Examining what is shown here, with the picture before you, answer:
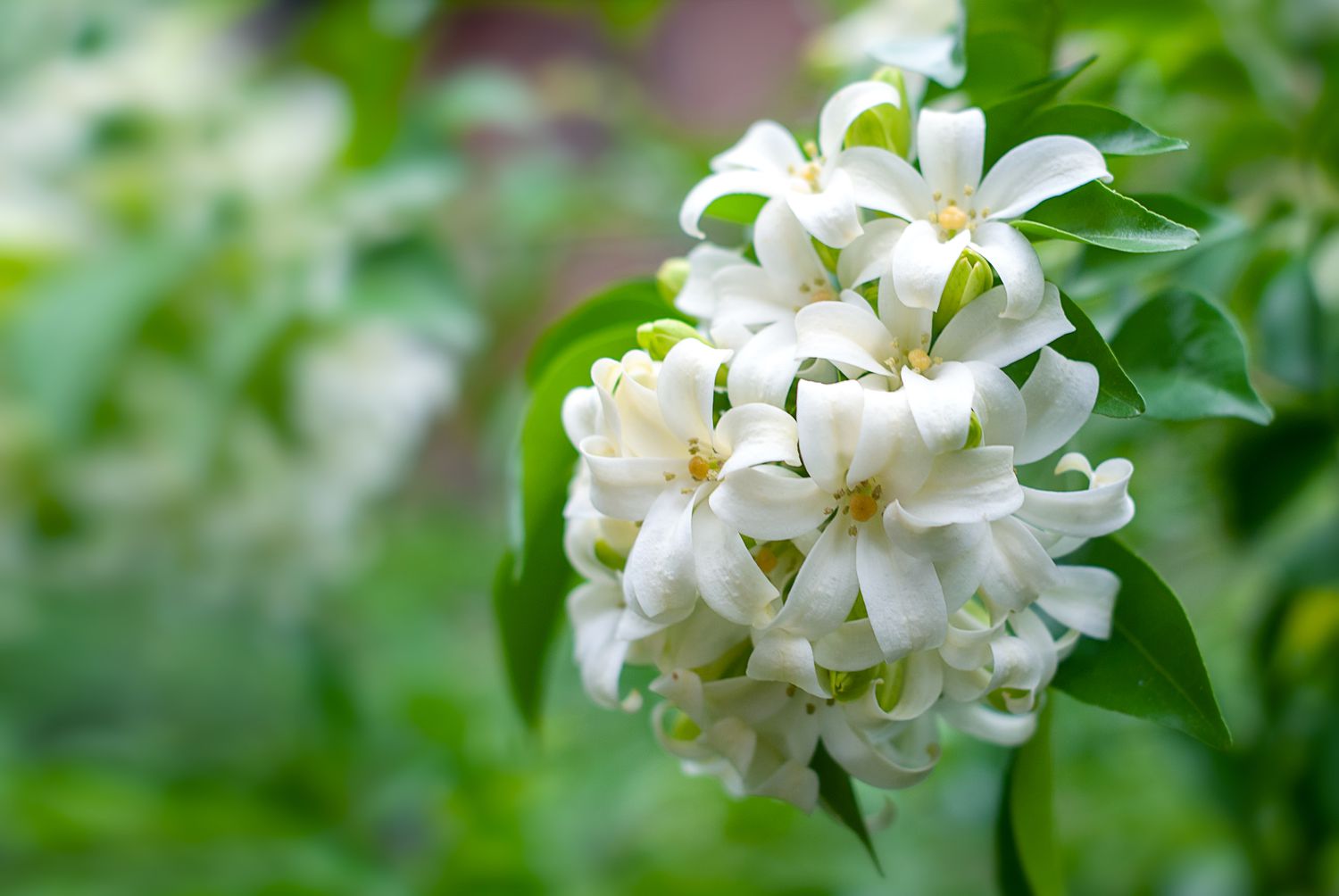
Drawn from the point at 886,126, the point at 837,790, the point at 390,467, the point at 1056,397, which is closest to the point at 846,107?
the point at 886,126

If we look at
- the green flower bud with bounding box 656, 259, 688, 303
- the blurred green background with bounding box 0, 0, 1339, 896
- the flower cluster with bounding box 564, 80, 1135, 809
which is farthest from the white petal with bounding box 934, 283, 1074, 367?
the blurred green background with bounding box 0, 0, 1339, 896

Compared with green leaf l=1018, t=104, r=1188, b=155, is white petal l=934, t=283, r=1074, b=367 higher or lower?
lower

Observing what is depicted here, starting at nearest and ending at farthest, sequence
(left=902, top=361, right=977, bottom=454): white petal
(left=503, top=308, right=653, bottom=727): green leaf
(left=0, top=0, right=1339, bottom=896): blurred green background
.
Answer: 1. (left=902, top=361, right=977, bottom=454): white petal
2. (left=503, top=308, right=653, bottom=727): green leaf
3. (left=0, top=0, right=1339, bottom=896): blurred green background

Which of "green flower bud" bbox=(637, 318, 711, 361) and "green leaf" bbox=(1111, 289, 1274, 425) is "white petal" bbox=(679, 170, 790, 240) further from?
"green leaf" bbox=(1111, 289, 1274, 425)

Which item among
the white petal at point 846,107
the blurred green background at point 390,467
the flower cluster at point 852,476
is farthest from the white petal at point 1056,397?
the blurred green background at point 390,467

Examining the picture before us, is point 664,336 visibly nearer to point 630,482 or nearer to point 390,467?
point 630,482

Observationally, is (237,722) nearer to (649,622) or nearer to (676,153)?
(676,153)
